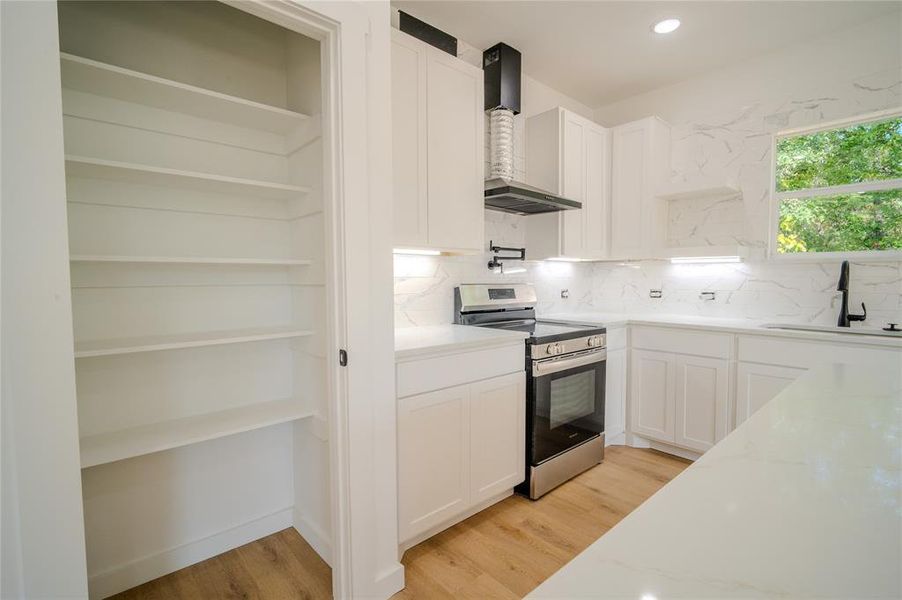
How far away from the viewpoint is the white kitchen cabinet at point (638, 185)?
3.26 m

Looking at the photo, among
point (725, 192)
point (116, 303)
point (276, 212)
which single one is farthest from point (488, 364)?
point (725, 192)

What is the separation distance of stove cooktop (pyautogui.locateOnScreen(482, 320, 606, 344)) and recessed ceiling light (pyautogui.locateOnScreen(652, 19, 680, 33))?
6.15ft

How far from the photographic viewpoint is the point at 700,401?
279 cm

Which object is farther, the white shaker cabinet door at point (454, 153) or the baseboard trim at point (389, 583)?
the white shaker cabinet door at point (454, 153)

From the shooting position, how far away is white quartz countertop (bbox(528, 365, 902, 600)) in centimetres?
40

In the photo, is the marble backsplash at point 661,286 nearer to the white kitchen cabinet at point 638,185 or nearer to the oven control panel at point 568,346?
the white kitchen cabinet at point 638,185

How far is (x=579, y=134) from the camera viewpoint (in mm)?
3148

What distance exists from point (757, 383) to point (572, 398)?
111 centimetres

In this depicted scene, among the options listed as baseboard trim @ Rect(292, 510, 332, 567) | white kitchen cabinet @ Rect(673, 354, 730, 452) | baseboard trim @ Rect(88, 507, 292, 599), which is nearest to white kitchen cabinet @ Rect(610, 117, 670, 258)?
white kitchen cabinet @ Rect(673, 354, 730, 452)

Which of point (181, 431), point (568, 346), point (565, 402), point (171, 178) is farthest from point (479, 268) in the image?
point (181, 431)

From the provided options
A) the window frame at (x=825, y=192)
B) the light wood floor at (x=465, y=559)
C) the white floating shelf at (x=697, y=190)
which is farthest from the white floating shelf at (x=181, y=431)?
the window frame at (x=825, y=192)

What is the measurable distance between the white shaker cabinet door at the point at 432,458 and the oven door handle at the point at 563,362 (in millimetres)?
500

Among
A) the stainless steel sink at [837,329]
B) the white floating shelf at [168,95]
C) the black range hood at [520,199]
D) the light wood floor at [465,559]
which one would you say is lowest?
the light wood floor at [465,559]

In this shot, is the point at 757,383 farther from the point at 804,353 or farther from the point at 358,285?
the point at 358,285
